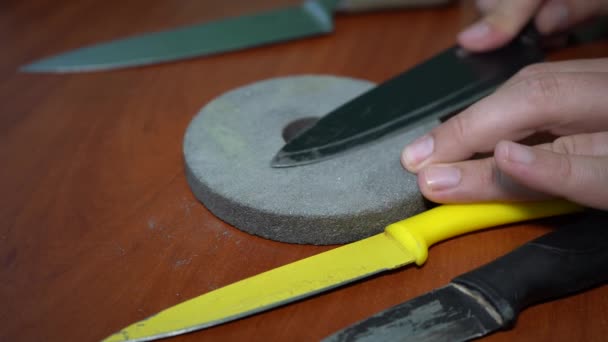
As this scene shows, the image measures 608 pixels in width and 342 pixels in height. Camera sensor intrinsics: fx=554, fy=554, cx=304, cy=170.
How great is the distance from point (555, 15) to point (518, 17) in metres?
0.12

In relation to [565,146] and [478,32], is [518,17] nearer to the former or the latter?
[478,32]

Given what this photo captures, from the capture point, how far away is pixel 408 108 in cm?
80

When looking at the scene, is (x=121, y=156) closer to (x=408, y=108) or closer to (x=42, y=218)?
(x=42, y=218)

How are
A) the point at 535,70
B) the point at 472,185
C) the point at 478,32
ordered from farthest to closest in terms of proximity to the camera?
1. the point at 478,32
2. the point at 535,70
3. the point at 472,185

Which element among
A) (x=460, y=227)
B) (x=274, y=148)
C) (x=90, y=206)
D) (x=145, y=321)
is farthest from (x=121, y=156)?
(x=460, y=227)

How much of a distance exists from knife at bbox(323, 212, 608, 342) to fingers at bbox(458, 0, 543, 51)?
1.39 feet

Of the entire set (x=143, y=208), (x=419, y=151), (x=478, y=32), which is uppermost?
(x=478, y=32)

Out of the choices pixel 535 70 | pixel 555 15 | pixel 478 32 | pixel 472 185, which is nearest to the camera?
pixel 472 185

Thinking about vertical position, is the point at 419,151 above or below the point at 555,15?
below

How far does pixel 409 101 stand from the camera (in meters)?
0.81

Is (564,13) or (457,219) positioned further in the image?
(564,13)

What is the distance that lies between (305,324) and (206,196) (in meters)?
Answer: 0.23

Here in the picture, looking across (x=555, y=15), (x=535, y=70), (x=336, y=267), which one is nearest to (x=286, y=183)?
(x=336, y=267)

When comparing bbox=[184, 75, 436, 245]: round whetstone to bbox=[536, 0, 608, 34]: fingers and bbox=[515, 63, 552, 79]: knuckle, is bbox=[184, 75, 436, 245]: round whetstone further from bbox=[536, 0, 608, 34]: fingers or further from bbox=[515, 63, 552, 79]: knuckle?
bbox=[536, 0, 608, 34]: fingers
